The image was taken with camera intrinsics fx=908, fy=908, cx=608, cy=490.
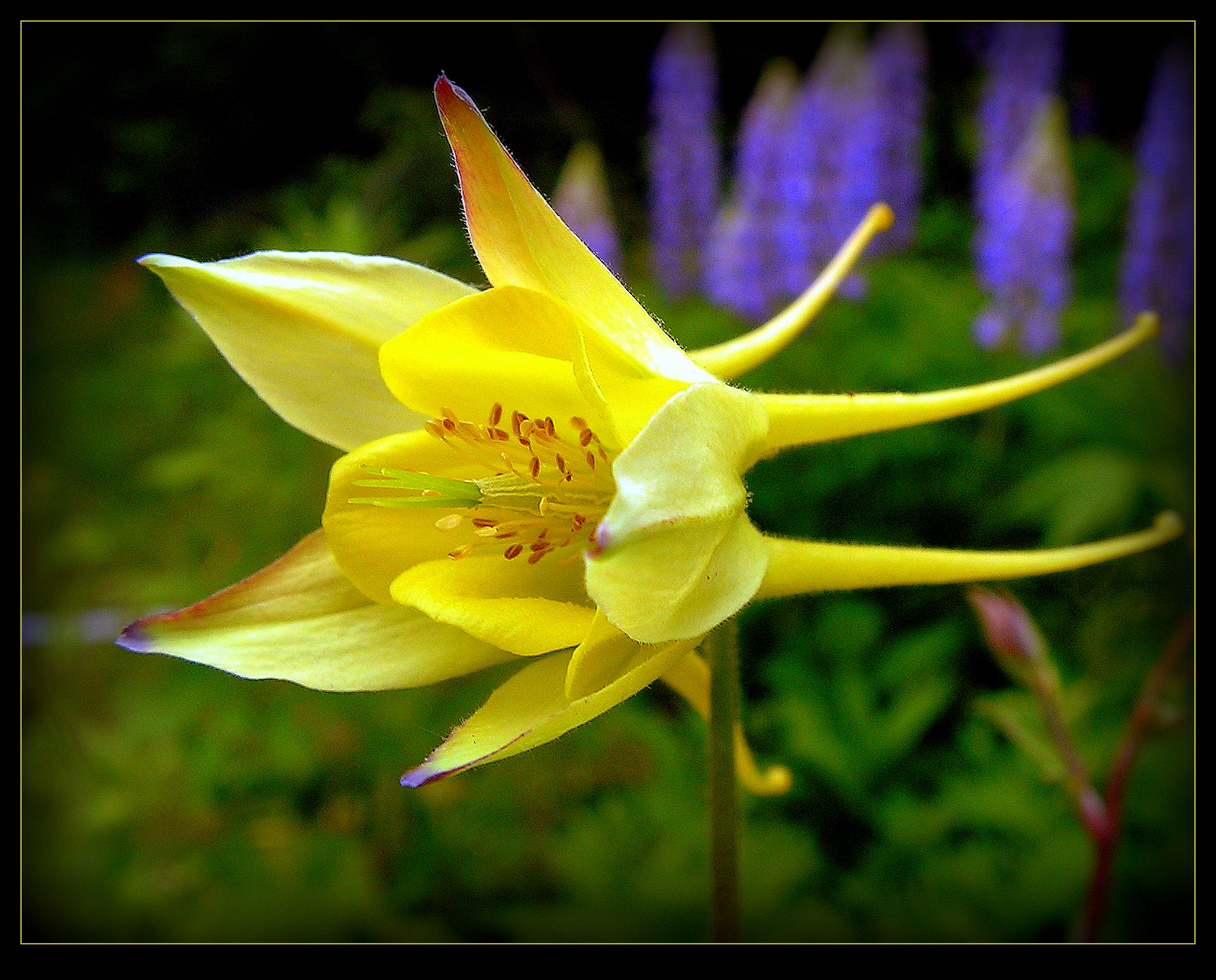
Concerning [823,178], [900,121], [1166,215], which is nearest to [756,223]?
[823,178]

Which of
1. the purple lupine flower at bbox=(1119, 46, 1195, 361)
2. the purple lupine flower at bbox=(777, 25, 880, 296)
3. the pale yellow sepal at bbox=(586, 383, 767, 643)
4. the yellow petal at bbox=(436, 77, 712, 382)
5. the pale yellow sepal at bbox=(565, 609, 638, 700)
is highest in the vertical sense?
the purple lupine flower at bbox=(777, 25, 880, 296)

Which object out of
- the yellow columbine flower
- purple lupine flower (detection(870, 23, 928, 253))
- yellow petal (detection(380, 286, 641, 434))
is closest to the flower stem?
the yellow columbine flower

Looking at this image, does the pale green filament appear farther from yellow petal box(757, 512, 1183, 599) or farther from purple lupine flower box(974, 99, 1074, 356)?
purple lupine flower box(974, 99, 1074, 356)

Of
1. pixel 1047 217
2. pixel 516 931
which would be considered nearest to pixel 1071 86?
pixel 1047 217

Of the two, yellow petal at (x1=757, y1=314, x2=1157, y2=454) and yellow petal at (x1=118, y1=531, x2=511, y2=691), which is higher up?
yellow petal at (x1=757, y1=314, x2=1157, y2=454)

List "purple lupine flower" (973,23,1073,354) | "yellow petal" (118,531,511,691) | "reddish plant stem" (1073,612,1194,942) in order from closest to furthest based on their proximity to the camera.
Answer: "yellow petal" (118,531,511,691) → "reddish plant stem" (1073,612,1194,942) → "purple lupine flower" (973,23,1073,354)

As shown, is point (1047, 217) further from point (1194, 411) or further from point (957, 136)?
point (1194, 411)

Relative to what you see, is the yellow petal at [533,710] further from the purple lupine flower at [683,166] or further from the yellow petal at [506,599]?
the purple lupine flower at [683,166]

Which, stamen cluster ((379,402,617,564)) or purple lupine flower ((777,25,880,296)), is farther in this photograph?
purple lupine flower ((777,25,880,296))
